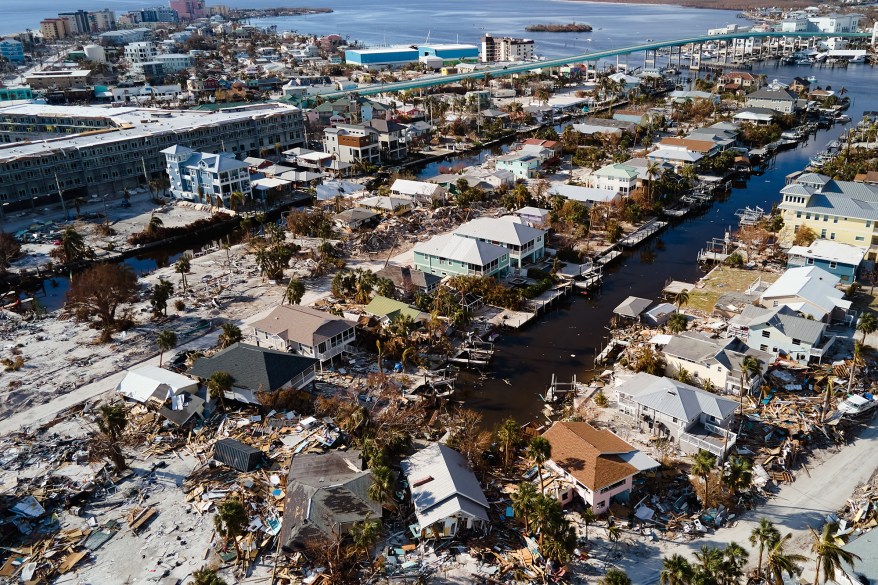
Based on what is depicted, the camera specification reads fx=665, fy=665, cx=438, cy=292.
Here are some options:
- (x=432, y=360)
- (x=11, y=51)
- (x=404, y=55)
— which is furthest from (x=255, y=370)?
(x=11, y=51)

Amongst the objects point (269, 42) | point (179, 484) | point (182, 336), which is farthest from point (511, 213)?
point (269, 42)

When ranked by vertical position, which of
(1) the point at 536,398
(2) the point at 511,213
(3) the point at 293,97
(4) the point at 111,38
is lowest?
(1) the point at 536,398

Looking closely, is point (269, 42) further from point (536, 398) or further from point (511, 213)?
point (536, 398)

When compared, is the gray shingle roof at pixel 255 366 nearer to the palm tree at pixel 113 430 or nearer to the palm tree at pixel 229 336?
the palm tree at pixel 229 336

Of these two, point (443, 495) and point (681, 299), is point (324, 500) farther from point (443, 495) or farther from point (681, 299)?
point (681, 299)

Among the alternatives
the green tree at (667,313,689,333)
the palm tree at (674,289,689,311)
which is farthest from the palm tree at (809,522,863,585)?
the palm tree at (674,289,689,311)

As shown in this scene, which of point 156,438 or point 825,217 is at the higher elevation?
point 825,217

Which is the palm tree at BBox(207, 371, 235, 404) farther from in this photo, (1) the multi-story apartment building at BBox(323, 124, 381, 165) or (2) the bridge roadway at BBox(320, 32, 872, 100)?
(2) the bridge roadway at BBox(320, 32, 872, 100)
